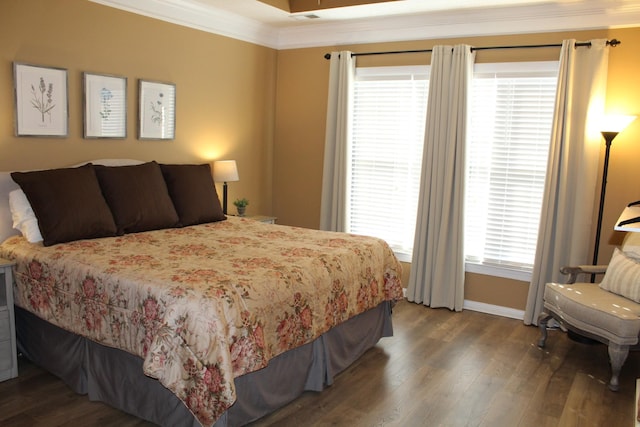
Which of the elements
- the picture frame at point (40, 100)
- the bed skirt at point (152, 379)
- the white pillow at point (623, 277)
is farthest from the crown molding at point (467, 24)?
the bed skirt at point (152, 379)

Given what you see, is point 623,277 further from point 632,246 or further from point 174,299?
point 174,299

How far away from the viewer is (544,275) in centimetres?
455

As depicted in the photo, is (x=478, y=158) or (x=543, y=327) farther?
(x=478, y=158)

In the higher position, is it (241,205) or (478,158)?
(478,158)

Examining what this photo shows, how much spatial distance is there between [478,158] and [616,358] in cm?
210

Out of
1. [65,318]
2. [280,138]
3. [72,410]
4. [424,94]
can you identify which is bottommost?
[72,410]

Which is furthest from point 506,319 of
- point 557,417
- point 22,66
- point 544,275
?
point 22,66

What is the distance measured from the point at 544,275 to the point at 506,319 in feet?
1.81

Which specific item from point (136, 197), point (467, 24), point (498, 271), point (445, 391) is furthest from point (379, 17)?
point (445, 391)

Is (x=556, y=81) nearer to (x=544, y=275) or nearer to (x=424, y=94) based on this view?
(x=424, y=94)

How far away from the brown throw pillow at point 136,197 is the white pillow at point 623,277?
10.7 feet

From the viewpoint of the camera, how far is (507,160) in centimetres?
479

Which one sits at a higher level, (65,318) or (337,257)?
(337,257)

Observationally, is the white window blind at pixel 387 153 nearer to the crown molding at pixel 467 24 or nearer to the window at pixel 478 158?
the window at pixel 478 158
